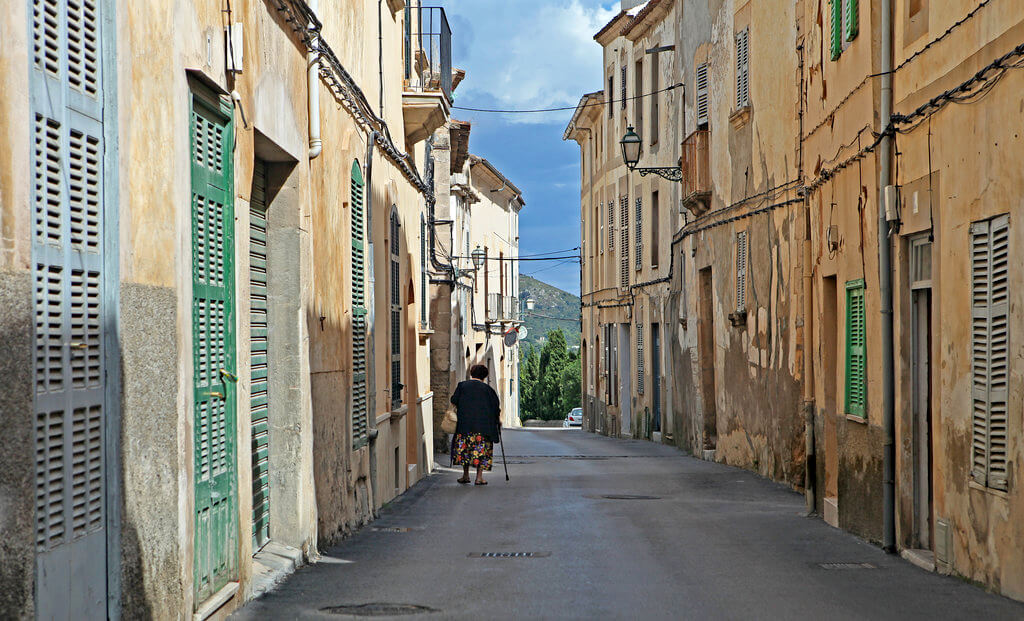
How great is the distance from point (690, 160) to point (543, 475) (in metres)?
7.68

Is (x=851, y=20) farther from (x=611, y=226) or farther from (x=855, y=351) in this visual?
(x=611, y=226)

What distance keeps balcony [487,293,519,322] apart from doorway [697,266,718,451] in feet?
82.2

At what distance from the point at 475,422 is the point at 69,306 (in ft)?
41.9

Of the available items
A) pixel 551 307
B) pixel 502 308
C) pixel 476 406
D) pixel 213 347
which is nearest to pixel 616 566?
pixel 213 347

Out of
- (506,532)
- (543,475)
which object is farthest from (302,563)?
(543,475)

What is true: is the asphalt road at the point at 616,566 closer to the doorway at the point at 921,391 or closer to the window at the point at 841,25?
the doorway at the point at 921,391

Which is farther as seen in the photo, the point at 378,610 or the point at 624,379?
the point at 624,379

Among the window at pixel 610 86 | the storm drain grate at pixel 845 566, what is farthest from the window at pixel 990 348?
the window at pixel 610 86

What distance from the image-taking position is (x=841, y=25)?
12336mm

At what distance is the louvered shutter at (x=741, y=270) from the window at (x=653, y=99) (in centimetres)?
1087

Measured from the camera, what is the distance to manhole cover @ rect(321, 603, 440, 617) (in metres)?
7.84

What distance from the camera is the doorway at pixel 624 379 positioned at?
35.2m

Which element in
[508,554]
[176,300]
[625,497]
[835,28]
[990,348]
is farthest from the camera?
[625,497]

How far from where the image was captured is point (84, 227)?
5.23 m
